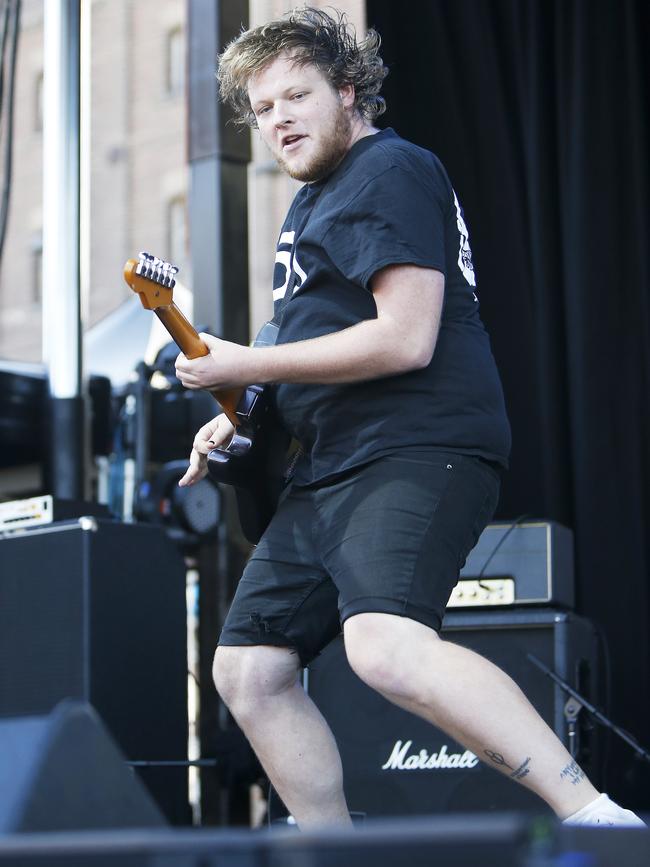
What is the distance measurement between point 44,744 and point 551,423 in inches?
118

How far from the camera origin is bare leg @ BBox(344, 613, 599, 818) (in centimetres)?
211

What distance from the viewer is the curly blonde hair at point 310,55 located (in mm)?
2490

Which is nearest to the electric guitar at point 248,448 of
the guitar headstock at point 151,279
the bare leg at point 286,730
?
the guitar headstock at point 151,279

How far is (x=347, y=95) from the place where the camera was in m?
2.54

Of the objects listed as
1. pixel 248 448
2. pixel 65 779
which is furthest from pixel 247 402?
pixel 65 779

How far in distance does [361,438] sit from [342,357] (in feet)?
0.53

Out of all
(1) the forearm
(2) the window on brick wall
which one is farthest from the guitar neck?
(2) the window on brick wall

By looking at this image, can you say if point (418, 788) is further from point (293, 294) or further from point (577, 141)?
point (577, 141)

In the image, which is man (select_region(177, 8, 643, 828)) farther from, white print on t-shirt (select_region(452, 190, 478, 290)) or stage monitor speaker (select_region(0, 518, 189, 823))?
stage monitor speaker (select_region(0, 518, 189, 823))

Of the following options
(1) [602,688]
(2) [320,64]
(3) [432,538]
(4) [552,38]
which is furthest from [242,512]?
(4) [552,38]

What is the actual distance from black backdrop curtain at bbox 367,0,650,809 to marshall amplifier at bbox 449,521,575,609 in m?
0.73

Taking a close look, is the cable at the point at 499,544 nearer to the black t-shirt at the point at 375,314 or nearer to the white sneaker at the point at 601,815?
the black t-shirt at the point at 375,314

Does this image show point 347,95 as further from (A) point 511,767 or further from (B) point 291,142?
(A) point 511,767

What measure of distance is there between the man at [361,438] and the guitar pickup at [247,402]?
57mm
